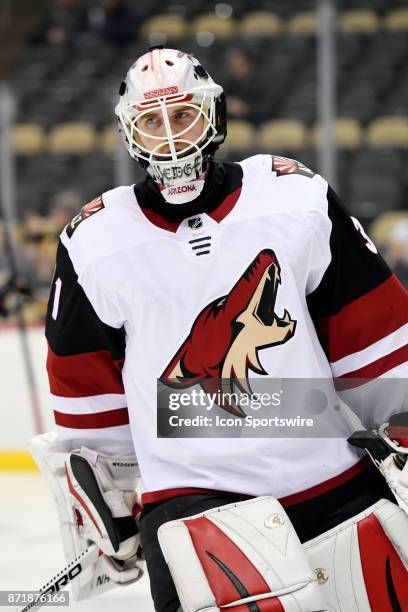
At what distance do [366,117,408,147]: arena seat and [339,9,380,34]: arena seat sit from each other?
3.19 feet

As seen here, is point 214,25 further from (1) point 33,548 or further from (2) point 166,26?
(1) point 33,548

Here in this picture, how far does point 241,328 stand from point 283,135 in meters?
4.99

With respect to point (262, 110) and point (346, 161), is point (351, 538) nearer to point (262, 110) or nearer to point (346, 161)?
point (346, 161)

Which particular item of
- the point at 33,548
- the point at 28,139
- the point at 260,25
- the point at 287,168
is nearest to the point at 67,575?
the point at 287,168

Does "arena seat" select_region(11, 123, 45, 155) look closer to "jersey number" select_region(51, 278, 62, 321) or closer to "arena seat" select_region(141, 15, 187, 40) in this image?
"arena seat" select_region(141, 15, 187, 40)

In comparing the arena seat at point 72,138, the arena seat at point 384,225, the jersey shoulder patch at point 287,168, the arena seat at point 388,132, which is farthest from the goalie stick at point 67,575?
the arena seat at point 72,138

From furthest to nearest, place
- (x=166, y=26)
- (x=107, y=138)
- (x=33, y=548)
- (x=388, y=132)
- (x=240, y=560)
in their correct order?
(x=166, y=26) < (x=107, y=138) < (x=388, y=132) < (x=33, y=548) < (x=240, y=560)

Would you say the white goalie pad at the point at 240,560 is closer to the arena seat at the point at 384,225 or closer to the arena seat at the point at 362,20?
the arena seat at the point at 384,225

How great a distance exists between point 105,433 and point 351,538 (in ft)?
1.57

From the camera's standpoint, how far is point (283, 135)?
6707 mm

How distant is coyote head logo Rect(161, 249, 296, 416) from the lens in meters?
1.82

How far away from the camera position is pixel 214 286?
5.96 ft

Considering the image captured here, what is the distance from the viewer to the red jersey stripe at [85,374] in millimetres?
1975

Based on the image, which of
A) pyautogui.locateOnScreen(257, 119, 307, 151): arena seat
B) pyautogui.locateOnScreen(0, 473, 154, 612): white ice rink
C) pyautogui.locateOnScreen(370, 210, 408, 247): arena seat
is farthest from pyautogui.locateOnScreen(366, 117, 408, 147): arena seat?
pyautogui.locateOnScreen(0, 473, 154, 612): white ice rink
